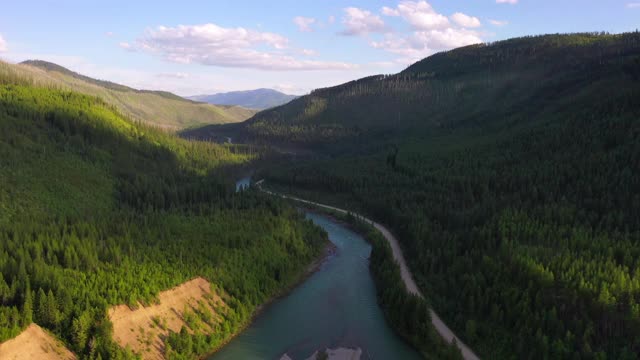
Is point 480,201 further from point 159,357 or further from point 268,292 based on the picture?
point 159,357

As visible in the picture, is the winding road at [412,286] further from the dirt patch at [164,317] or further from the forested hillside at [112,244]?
the dirt patch at [164,317]

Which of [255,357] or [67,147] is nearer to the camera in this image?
[255,357]

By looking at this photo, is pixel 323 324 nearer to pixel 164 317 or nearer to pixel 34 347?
pixel 164 317

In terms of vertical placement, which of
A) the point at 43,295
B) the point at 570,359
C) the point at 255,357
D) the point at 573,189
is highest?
the point at 573,189

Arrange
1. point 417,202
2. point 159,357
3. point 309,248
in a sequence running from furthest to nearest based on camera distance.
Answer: point 417,202, point 309,248, point 159,357

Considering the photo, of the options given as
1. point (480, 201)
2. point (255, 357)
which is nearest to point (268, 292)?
point (255, 357)

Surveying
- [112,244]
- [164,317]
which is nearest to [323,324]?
[164,317]

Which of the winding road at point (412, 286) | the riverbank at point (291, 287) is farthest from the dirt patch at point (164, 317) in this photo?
the winding road at point (412, 286)
